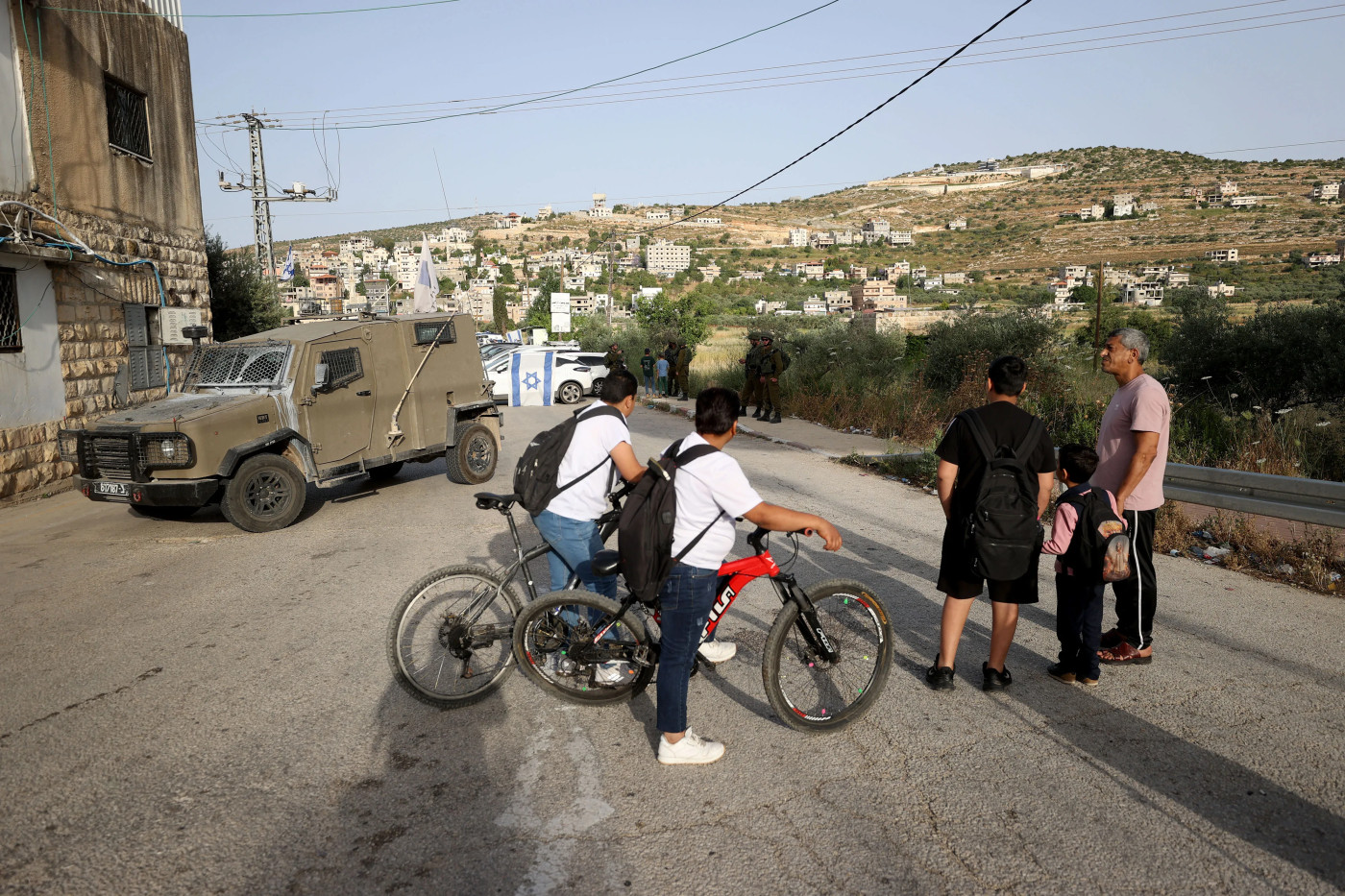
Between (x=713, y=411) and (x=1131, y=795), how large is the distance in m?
2.28

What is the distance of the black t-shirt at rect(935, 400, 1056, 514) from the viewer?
163 inches

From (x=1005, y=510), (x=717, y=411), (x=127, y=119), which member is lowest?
(x=1005, y=510)

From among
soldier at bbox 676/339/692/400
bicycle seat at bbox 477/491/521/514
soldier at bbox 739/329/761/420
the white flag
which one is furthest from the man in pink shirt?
soldier at bbox 676/339/692/400

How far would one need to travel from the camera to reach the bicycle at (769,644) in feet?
12.7

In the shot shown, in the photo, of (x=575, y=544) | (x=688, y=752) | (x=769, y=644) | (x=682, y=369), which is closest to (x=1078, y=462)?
(x=769, y=644)

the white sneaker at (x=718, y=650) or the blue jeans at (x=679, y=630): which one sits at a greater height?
the blue jeans at (x=679, y=630)

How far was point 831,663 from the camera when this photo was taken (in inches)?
160

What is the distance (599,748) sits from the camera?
3.92 metres

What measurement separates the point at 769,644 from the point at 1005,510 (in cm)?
132

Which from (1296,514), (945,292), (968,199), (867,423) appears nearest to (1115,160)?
(968,199)

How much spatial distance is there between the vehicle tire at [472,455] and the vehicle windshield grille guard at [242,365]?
2.37m

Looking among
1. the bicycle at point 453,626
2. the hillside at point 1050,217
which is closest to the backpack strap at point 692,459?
the bicycle at point 453,626

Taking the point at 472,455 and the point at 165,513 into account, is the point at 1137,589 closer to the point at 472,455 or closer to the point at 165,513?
the point at 472,455

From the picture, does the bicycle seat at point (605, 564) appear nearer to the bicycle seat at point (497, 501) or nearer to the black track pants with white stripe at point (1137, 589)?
the bicycle seat at point (497, 501)
